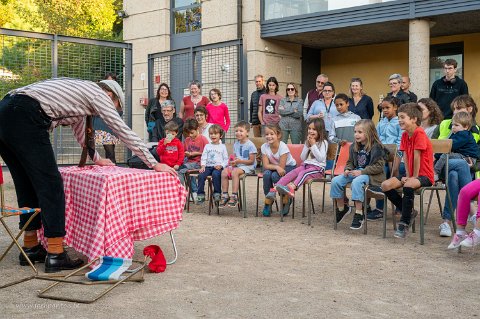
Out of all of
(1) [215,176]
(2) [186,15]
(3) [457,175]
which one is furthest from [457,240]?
(2) [186,15]

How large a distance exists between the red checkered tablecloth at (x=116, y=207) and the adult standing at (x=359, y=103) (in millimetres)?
5588

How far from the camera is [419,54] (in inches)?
527

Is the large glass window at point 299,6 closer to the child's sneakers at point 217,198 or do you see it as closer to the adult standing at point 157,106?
the adult standing at point 157,106

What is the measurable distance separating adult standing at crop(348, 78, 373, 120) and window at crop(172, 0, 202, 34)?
7.54 meters

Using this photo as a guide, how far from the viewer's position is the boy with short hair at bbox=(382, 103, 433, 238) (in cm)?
673

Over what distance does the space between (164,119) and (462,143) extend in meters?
5.49

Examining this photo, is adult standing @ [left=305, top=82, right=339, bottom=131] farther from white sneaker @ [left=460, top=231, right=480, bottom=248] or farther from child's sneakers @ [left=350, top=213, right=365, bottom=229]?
white sneaker @ [left=460, top=231, right=480, bottom=248]

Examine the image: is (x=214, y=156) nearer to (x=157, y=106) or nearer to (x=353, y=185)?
(x=353, y=185)

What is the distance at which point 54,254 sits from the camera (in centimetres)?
536

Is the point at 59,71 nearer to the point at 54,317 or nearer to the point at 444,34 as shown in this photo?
the point at 444,34

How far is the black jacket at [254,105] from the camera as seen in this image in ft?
43.4

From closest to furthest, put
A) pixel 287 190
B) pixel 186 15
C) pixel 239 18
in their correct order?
pixel 287 190, pixel 239 18, pixel 186 15

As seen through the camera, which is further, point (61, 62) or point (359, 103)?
point (61, 62)

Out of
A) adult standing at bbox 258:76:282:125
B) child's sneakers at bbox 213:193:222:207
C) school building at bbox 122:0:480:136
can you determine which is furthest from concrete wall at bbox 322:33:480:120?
child's sneakers at bbox 213:193:222:207
